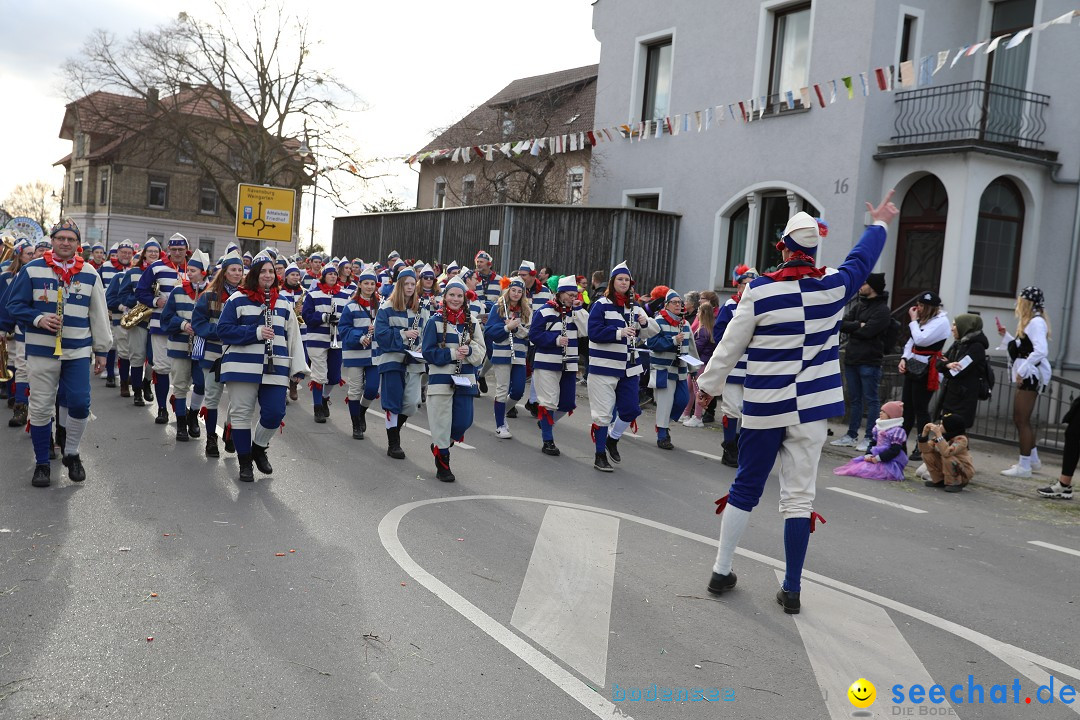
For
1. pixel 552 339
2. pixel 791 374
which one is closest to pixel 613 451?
pixel 552 339

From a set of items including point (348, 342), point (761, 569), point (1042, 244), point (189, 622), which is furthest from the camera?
point (1042, 244)

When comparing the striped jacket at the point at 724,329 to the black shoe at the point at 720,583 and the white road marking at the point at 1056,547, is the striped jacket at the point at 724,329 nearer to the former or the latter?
the white road marking at the point at 1056,547

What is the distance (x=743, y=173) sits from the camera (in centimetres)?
1923

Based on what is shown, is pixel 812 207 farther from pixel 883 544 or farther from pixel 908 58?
pixel 883 544

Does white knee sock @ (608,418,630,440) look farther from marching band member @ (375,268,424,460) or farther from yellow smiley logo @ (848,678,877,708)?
yellow smiley logo @ (848,678,877,708)

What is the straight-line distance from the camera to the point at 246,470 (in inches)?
320

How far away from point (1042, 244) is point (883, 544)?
459 inches

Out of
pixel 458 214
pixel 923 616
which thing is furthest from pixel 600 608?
pixel 458 214

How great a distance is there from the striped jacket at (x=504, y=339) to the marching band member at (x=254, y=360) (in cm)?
304

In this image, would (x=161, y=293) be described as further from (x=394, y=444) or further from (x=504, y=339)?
(x=504, y=339)

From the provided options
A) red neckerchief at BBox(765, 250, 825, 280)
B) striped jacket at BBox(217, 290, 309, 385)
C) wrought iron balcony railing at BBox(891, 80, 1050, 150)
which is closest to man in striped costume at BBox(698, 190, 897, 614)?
red neckerchief at BBox(765, 250, 825, 280)

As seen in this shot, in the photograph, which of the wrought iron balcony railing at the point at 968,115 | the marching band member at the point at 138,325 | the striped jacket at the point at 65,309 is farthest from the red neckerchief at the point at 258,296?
the wrought iron balcony railing at the point at 968,115

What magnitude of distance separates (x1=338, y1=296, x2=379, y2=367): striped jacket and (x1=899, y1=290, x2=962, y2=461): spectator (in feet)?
20.8

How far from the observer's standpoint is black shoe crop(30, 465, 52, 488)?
7.39 m
